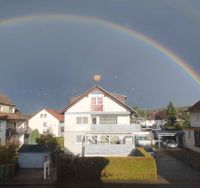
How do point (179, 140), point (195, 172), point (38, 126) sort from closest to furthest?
point (195, 172), point (179, 140), point (38, 126)

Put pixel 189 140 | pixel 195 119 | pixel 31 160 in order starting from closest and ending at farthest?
pixel 31 160 → pixel 195 119 → pixel 189 140

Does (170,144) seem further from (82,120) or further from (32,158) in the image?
(32,158)

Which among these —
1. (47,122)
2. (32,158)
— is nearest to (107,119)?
(32,158)

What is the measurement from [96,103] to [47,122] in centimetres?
3724

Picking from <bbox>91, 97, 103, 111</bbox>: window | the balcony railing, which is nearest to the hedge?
the balcony railing

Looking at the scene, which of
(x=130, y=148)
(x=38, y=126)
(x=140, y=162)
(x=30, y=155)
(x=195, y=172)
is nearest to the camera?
(x=140, y=162)

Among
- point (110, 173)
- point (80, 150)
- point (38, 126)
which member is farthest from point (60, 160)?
point (38, 126)

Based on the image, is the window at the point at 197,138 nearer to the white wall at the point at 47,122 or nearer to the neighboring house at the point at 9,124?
the neighboring house at the point at 9,124

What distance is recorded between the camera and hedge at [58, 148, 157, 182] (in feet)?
73.5

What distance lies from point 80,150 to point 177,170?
16.8 meters

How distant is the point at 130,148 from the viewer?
32844 millimetres

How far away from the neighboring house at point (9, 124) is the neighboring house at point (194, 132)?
31.0 m

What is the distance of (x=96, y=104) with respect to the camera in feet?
133

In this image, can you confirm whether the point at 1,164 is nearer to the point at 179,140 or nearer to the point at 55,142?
the point at 55,142
